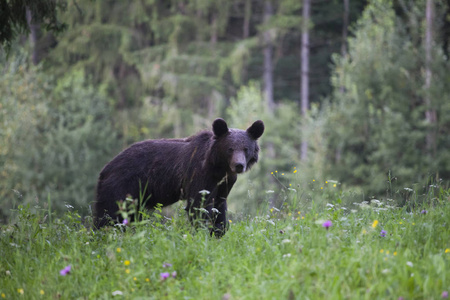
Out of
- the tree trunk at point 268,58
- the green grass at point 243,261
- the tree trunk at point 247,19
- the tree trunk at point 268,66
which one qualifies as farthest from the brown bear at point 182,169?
the tree trunk at point 247,19

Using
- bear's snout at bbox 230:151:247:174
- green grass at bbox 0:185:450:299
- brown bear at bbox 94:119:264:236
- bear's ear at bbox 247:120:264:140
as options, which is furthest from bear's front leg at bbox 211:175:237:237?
green grass at bbox 0:185:450:299

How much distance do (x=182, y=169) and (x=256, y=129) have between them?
3.86 feet

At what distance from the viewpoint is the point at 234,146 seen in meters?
6.64

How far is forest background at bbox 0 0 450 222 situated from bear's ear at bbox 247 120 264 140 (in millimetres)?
14320

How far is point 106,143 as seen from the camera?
30000 mm

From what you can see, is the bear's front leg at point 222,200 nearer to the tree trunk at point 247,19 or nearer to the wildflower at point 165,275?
the wildflower at point 165,275

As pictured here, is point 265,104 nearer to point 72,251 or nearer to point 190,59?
point 190,59

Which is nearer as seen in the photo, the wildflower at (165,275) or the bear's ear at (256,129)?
the wildflower at (165,275)

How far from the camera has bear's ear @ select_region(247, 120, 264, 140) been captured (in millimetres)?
6996

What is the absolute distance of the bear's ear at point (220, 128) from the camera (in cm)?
670

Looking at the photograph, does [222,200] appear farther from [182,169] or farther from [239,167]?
[182,169]

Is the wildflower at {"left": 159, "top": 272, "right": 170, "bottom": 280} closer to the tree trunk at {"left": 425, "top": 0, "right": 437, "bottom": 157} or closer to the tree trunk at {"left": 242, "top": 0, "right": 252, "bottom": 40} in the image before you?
the tree trunk at {"left": 425, "top": 0, "right": 437, "bottom": 157}

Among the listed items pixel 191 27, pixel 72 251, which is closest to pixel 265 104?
pixel 191 27

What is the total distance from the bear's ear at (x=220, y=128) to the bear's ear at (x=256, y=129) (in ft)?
1.29
